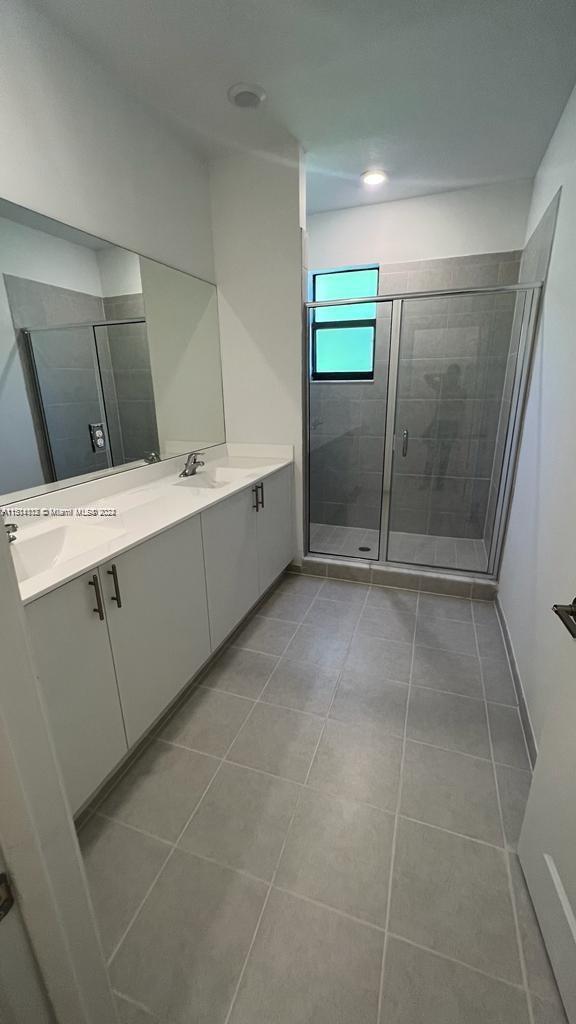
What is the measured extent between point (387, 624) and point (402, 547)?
892 mm

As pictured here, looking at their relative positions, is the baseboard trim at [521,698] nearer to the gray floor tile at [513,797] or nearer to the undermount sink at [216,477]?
the gray floor tile at [513,797]

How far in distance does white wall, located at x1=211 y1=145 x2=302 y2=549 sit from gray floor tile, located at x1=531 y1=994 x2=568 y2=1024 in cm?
233

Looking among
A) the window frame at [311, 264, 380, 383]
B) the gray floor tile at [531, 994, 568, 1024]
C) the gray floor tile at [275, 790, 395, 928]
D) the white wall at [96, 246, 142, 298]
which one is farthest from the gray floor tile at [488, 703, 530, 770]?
the white wall at [96, 246, 142, 298]

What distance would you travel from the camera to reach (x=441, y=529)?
3.45m

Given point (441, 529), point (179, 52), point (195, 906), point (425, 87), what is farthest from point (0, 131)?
point (441, 529)

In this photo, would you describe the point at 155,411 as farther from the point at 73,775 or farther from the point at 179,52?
the point at 73,775

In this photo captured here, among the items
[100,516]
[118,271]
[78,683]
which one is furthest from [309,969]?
[118,271]

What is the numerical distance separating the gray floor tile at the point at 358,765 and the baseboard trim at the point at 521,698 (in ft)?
1.63

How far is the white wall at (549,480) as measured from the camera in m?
1.49

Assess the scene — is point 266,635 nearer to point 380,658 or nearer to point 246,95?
point 380,658

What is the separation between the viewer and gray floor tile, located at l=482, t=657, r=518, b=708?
186 cm

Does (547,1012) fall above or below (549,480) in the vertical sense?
below

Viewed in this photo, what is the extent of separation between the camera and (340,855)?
4.14 feet

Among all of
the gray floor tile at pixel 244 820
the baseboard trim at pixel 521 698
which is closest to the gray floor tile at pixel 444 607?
the baseboard trim at pixel 521 698
